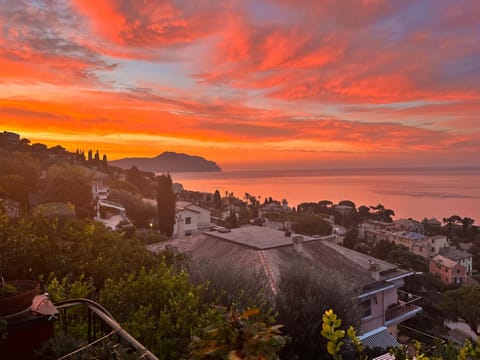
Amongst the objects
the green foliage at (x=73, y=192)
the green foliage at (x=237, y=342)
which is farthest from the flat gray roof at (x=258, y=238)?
the green foliage at (x=237, y=342)

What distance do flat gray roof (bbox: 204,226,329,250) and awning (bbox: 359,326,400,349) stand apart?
4.75 meters

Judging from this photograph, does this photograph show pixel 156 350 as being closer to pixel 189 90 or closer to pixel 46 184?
pixel 189 90

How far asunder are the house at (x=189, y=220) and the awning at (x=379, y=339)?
20.7 meters

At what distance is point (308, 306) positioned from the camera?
7082 mm

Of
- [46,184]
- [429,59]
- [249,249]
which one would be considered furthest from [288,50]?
[46,184]

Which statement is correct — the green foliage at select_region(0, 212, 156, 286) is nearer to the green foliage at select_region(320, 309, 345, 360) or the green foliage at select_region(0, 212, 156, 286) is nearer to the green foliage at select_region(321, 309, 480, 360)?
the green foliage at select_region(321, 309, 480, 360)

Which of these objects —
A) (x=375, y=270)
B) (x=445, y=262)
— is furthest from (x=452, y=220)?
(x=375, y=270)

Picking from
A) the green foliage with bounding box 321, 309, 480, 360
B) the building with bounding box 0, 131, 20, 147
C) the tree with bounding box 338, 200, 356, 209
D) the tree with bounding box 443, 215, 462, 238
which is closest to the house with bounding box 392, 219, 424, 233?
the tree with bounding box 443, 215, 462, 238

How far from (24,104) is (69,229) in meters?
6.02

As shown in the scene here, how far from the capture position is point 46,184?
17.1 m

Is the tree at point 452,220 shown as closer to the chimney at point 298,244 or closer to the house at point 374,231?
the house at point 374,231

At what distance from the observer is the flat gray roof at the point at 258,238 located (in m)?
15.8

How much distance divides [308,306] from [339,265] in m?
8.54

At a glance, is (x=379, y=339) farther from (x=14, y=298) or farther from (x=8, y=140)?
(x=8, y=140)
